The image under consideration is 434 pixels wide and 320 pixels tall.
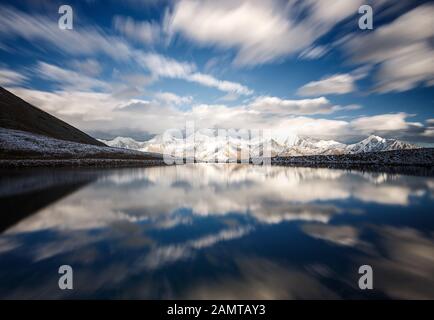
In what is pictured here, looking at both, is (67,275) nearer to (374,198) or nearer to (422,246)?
(422,246)

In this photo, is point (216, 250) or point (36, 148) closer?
point (216, 250)

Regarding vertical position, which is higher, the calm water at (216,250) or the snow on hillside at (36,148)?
the snow on hillside at (36,148)

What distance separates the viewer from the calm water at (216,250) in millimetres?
5672

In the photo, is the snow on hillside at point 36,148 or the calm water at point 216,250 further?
the snow on hillside at point 36,148

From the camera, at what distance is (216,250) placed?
26.5 feet

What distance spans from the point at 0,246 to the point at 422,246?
55.6ft

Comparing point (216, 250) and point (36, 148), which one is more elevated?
point (36, 148)

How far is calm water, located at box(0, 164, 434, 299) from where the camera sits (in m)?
5.67

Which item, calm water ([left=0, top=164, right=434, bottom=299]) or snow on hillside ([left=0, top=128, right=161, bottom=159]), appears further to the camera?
snow on hillside ([left=0, top=128, right=161, bottom=159])

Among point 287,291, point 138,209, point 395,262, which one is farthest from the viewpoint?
point 138,209

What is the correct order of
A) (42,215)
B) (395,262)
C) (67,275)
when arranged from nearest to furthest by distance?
1. (67,275)
2. (395,262)
3. (42,215)

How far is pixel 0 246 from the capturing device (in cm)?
850

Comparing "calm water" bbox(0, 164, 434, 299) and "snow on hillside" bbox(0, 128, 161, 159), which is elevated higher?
"snow on hillside" bbox(0, 128, 161, 159)
